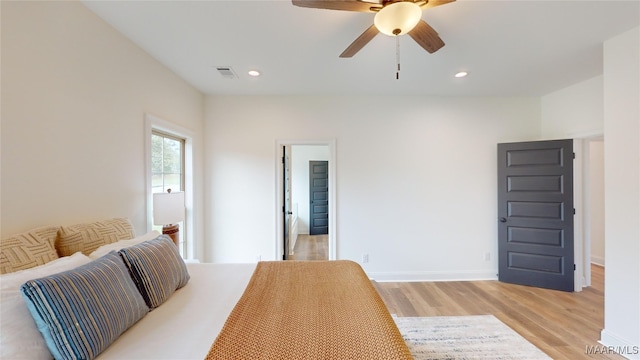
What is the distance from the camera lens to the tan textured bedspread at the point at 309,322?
0.95 m

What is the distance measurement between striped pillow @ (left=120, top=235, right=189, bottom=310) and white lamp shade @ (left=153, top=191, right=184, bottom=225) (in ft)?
2.01

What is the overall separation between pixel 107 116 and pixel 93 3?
0.75m

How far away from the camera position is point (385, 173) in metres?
3.47

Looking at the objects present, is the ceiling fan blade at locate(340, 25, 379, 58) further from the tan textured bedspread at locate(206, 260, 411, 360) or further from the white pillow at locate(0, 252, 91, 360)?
the white pillow at locate(0, 252, 91, 360)

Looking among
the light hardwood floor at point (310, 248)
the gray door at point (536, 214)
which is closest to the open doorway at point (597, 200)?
the gray door at point (536, 214)

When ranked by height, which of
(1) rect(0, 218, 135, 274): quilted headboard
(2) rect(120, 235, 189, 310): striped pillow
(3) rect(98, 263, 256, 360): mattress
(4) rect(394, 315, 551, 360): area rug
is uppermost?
(1) rect(0, 218, 135, 274): quilted headboard

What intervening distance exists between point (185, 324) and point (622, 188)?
340 cm

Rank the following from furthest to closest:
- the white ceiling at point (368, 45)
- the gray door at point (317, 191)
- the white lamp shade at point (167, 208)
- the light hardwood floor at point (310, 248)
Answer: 1. the gray door at point (317, 191)
2. the light hardwood floor at point (310, 248)
3. the white lamp shade at point (167, 208)
4. the white ceiling at point (368, 45)

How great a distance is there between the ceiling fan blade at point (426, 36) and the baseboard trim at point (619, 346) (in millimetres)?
2898

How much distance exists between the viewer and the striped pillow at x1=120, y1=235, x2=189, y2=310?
1.30 meters

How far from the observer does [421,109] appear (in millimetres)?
3480

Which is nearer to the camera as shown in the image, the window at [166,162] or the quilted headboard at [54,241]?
the quilted headboard at [54,241]

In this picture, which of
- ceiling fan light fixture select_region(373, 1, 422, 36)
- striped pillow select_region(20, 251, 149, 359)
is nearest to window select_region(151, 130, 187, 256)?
Result: striped pillow select_region(20, 251, 149, 359)

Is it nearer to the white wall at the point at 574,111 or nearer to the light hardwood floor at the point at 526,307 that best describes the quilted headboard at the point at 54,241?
the light hardwood floor at the point at 526,307
